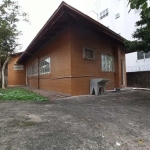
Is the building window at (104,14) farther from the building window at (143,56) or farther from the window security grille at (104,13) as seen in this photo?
the building window at (143,56)

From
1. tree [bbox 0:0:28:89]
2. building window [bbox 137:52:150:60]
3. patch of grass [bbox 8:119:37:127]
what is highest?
tree [bbox 0:0:28:89]

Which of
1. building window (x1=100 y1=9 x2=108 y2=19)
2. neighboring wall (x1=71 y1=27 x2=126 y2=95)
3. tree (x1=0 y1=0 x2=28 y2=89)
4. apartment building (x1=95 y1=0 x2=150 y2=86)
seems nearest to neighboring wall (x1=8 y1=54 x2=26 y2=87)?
tree (x1=0 y1=0 x2=28 y2=89)

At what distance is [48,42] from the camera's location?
1225cm

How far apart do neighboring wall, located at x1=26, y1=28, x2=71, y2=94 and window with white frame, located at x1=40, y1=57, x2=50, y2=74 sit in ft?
1.11

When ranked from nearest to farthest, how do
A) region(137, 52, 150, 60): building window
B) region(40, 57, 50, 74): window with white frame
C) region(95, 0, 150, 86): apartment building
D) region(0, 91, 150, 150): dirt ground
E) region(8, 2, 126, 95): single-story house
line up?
region(0, 91, 150, 150): dirt ground
region(8, 2, 126, 95): single-story house
region(40, 57, 50, 74): window with white frame
region(137, 52, 150, 60): building window
region(95, 0, 150, 86): apartment building

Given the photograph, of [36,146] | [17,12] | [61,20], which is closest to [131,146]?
[36,146]

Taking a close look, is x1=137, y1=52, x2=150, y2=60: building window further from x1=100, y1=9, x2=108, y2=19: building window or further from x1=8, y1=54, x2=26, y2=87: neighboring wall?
x1=8, y1=54, x2=26, y2=87: neighboring wall

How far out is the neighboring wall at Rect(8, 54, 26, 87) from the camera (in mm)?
21078

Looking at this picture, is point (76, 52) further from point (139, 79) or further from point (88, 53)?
point (139, 79)

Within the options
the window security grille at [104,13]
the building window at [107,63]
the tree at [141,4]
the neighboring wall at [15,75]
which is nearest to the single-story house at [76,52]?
the building window at [107,63]

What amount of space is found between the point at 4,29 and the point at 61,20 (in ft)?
21.1

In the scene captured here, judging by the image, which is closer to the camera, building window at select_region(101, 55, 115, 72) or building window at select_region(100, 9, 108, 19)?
building window at select_region(101, 55, 115, 72)

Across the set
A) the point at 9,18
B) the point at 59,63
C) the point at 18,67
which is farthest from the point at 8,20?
the point at 18,67

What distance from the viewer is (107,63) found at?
11773 millimetres
